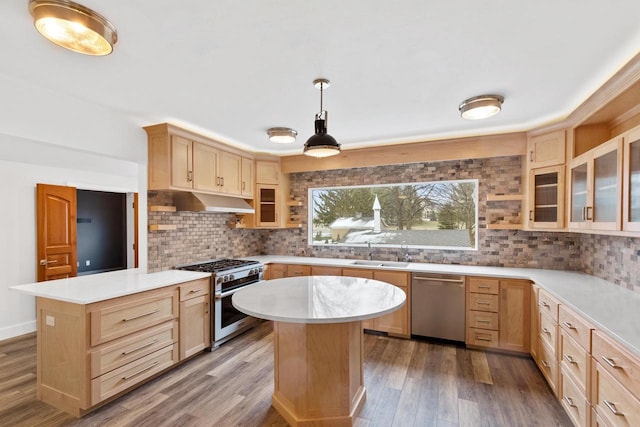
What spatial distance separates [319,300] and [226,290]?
180 centimetres

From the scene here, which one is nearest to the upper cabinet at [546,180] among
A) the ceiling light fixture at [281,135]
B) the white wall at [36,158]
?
the ceiling light fixture at [281,135]

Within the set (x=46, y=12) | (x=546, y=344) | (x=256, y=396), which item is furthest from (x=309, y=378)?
(x=46, y=12)

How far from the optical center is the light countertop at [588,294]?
63.4 inches

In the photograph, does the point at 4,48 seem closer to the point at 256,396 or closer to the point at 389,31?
the point at 389,31

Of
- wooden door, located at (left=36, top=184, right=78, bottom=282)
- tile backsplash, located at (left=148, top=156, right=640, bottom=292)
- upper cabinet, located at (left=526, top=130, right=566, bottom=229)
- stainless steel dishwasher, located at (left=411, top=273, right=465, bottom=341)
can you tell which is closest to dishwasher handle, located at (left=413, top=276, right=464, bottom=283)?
stainless steel dishwasher, located at (left=411, top=273, right=465, bottom=341)

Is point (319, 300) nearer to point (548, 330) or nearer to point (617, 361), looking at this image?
point (617, 361)

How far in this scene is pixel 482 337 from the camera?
3.28 m

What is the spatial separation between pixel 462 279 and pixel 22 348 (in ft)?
16.4

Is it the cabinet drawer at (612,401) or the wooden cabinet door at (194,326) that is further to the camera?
the wooden cabinet door at (194,326)

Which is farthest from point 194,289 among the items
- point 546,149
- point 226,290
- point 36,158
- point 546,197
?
point 546,149

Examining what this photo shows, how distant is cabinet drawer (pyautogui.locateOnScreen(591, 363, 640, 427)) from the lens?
1403 millimetres

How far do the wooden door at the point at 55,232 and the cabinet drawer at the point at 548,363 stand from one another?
18.5 feet

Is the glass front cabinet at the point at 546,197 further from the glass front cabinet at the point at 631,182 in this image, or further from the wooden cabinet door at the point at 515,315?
the glass front cabinet at the point at 631,182

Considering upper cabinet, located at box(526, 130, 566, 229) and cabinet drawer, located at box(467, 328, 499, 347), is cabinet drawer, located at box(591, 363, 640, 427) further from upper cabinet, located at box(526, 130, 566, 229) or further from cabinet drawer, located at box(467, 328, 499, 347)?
upper cabinet, located at box(526, 130, 566, 229)
